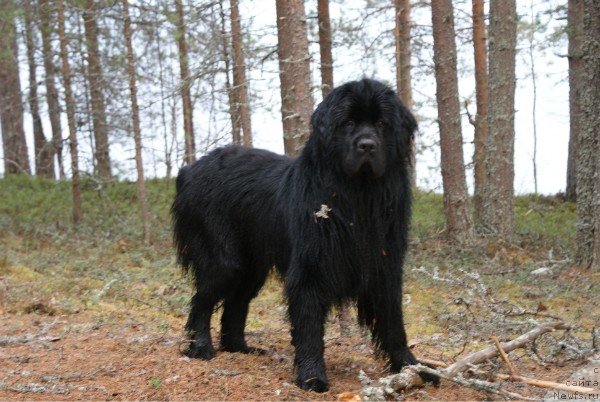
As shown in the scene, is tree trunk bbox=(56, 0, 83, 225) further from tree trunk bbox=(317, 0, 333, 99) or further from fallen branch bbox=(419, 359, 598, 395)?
fallen branch bbox=(419, 359, 598, 395)

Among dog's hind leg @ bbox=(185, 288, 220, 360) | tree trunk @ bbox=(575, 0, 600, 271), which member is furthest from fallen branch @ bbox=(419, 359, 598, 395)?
tree trunk @ bbox=(575, 0, 600, 271)

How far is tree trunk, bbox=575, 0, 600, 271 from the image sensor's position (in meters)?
10.2

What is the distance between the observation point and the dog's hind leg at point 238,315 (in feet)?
20.9

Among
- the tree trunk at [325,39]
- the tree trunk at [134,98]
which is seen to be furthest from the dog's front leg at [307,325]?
the tree trunk at [325,39]

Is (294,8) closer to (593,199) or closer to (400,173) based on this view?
(400,173)

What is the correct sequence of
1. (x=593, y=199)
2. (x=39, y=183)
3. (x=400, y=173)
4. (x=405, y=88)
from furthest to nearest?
(x=39, y=183)
(x=405, y=88)
(x=593, y=199)
(x=400, y=173)

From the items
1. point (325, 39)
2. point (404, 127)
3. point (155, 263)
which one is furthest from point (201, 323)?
point (325, 39)

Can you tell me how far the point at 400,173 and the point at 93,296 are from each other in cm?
560

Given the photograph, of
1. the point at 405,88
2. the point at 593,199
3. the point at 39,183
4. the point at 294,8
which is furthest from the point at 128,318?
the point at 39,183

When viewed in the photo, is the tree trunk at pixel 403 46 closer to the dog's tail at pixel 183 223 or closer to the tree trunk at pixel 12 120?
the dog's tail at pixel 183 223

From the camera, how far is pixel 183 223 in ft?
21.5

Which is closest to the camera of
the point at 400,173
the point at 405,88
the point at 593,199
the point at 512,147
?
the point at 400,173

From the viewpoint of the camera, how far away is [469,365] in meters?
4.72

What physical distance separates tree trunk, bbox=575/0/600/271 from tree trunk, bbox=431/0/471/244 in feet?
9.64
